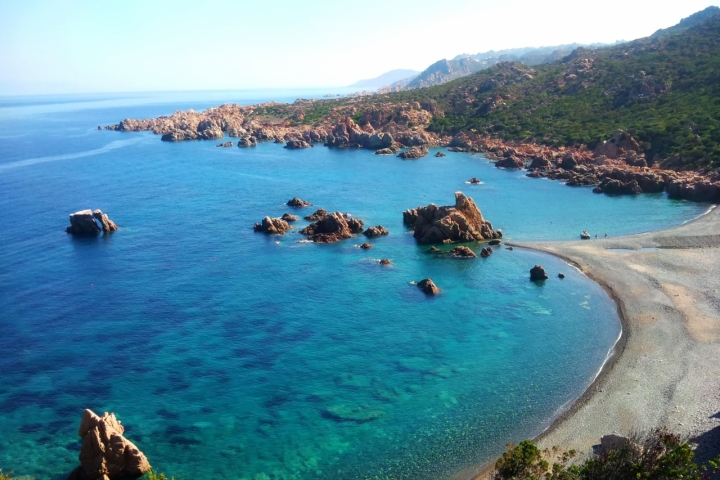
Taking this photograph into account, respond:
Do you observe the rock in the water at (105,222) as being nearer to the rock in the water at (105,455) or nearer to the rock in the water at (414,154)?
the rock in the water at (105,455)

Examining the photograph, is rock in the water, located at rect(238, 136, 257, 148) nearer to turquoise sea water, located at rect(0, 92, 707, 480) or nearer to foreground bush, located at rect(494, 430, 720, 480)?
turquoise sea water, located at rect(0, 92, 707, 480)

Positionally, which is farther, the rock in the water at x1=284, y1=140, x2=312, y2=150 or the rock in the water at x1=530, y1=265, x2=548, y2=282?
the rock in the water at x1=284, y1=140, x2=312, y2=150

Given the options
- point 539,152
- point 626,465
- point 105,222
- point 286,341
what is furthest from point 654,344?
point 539,152

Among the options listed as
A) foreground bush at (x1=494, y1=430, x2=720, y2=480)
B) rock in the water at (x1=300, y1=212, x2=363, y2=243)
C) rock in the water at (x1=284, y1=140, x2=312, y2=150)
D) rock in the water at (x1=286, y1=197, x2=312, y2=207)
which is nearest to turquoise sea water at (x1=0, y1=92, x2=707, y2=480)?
rock in the water at (x1=286, y1=197, x2=312, y2=207)

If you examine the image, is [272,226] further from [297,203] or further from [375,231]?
[375,231]

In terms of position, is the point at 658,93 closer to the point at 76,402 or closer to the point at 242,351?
the point at 242,351

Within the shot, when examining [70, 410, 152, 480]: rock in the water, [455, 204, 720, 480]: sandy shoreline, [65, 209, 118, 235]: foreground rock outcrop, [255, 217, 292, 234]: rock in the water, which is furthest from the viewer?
[255, 217, 292, 234]: rock in the water

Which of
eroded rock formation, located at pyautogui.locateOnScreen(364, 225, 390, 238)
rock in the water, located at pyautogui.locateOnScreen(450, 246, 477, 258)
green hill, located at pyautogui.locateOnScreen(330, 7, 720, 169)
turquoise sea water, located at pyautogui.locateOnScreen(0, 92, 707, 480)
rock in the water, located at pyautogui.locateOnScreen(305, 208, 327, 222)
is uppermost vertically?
green hill, located at pyautogui.locateOnScreen(330, 7, 720, 169)
